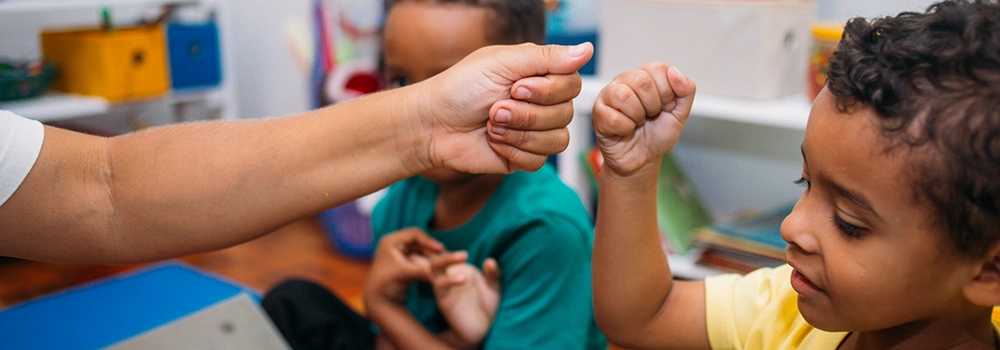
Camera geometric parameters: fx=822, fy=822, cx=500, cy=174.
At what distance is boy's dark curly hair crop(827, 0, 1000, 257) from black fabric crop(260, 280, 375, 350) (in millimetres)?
795

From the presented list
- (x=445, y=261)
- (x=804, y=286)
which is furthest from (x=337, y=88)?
(x=804, y=286)

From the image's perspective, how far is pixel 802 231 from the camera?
616 millimetres

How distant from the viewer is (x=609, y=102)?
712 mm

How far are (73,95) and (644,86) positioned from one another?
7.41ft

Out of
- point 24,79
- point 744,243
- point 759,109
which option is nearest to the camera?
point 759,109

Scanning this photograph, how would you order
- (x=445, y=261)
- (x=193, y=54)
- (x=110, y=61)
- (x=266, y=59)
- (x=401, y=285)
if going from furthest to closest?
(x=266, y=59) < (x=193, y=54) < (x=110, y=61) < (x=401, y=285) < (x=445, y=261)

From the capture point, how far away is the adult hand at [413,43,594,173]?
2.47 feet

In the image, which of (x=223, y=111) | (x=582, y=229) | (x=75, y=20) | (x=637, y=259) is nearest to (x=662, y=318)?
(x=637, y=259)

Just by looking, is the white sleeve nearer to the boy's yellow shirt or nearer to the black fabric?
the black fabric

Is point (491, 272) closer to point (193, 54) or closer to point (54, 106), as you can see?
point (54, 106)

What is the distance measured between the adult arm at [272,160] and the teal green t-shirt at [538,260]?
201 mm

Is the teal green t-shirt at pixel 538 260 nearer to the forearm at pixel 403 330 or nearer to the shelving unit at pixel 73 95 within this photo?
the forearm at pixel 403 330

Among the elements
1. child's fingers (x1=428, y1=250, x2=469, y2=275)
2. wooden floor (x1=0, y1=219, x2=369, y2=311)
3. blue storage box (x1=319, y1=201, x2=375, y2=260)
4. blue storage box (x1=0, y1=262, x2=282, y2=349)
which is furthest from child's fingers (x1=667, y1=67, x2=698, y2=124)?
blue storage box (x1=319, y1=201, x2=375, y2=260)

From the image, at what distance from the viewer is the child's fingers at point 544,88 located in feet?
2.45
